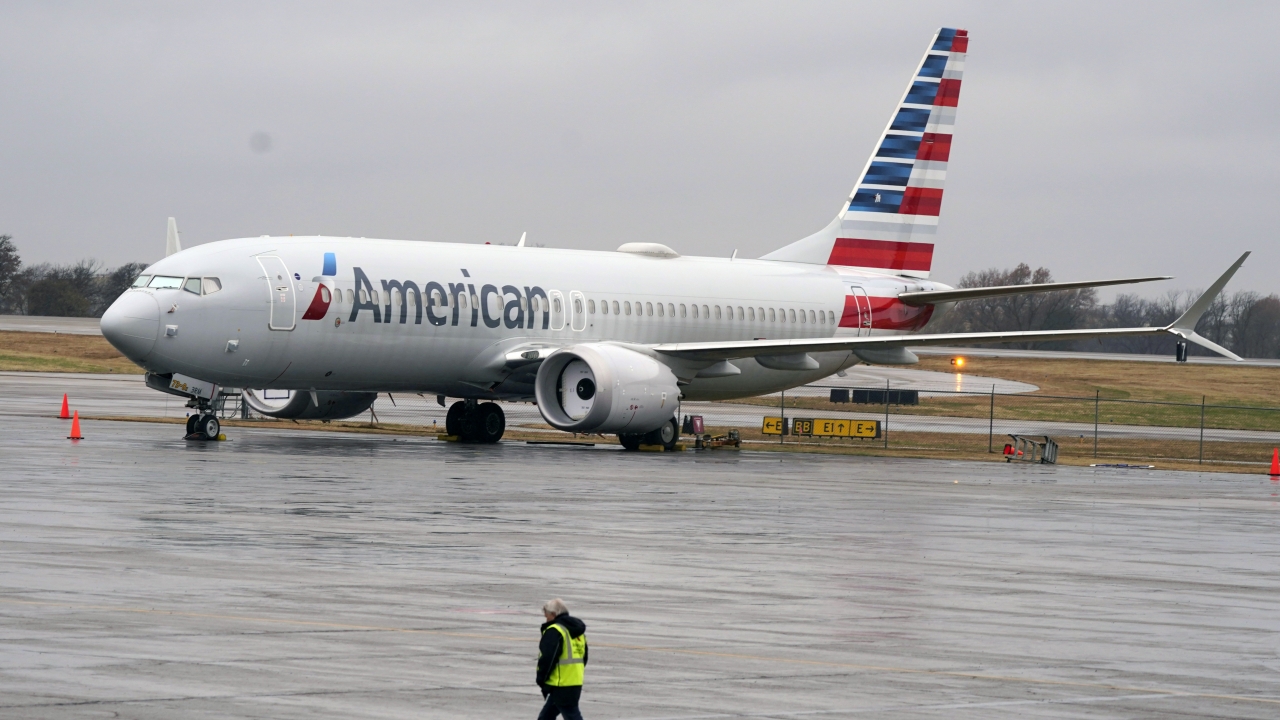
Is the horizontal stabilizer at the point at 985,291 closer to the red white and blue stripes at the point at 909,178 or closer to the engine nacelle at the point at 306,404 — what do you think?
the red white and blue stripes at the point at 909,178

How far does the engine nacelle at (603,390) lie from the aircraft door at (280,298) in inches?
222

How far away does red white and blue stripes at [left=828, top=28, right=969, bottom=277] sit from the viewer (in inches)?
1816

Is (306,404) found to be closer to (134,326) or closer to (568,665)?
(134,326)

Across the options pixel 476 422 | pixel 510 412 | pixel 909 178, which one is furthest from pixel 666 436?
pixel 510 412

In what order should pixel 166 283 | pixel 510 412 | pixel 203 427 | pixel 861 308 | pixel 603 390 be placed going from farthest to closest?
pixel 510 412 → pixel 861 308 → pixel 603 390 → pixel 203 427 → pixel 166 283

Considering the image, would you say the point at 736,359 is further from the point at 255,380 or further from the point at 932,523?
the point at 932,523

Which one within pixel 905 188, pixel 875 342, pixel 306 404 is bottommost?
pixel 306 404

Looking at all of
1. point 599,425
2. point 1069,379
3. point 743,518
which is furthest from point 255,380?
point 1069,379

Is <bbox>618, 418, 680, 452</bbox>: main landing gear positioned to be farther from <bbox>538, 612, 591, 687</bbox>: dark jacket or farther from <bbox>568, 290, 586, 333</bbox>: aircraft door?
<bbox>538, 612, 591, 687</bbox>: dark jacket

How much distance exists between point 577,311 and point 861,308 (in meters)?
9.82

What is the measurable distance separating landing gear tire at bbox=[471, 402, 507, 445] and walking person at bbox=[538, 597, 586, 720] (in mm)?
29057

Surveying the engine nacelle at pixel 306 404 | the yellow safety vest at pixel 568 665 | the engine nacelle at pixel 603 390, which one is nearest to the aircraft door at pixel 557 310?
the engine nacelle at pixel 603 390

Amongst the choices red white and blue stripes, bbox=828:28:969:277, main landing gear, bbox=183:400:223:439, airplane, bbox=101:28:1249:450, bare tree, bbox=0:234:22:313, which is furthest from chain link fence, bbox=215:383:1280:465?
bare tree, bbox=0:234:22:313

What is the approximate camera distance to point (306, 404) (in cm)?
3934
